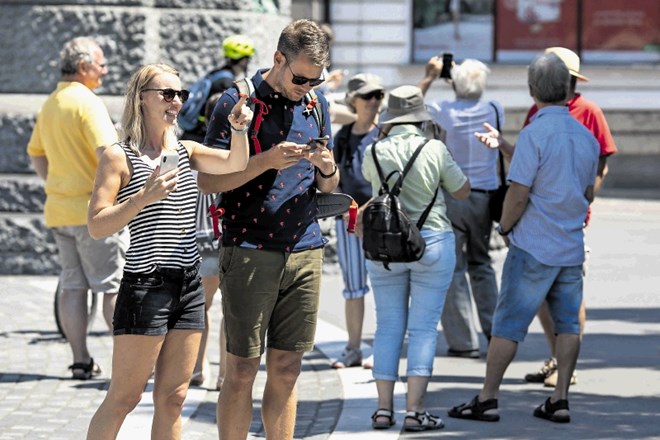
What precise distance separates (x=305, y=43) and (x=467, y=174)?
352 cm

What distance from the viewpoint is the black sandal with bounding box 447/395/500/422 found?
7094 mm

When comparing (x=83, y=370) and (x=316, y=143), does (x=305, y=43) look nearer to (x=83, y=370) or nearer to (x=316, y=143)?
(x=316, y=143)

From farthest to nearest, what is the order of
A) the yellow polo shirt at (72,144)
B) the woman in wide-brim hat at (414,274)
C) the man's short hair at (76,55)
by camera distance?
the man's short hair at (76,55), the yellow polo shirt at (72,144), the woman in wide-brim hat at (414,274)

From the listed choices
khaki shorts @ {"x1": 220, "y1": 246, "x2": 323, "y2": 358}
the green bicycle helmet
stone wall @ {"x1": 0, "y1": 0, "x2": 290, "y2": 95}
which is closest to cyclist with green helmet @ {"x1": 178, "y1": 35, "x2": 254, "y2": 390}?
the green bicycle helmet

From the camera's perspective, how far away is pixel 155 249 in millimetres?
5352

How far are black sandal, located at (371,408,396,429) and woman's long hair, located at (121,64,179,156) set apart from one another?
83.3 inches

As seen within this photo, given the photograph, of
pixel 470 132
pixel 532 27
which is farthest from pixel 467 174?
pixel 532 27

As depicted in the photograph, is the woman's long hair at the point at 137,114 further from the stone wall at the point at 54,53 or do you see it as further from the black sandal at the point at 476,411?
the stone wall at the point at 54,53

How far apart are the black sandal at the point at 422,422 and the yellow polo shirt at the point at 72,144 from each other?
2.27m

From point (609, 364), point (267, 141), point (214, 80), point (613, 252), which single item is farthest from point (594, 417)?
point (613, 252)

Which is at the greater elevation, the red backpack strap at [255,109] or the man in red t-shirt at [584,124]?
the red backpack strap at [255,109]

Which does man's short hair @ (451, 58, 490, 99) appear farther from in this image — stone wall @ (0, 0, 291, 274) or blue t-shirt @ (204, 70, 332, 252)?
stone wall @ (0, 0, 291, 274)

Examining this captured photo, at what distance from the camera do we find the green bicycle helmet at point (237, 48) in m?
8.86

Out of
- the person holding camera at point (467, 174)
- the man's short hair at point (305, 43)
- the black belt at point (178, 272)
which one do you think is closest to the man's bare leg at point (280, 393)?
Answer: the black belt at point (178, 272)
